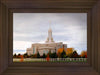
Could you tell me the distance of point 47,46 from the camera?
4.59ft

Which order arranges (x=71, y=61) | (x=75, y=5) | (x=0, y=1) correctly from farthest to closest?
(x=71, y=61)
(x=75, y=5)
(x=0, y=1)

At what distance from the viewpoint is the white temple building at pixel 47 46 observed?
4.56 feet

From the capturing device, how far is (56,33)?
1385 mm

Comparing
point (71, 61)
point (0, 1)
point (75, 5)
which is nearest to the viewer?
point (0, 1)

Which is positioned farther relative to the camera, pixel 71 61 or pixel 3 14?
pixel 71 61

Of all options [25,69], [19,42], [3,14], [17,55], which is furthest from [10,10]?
[25,69]

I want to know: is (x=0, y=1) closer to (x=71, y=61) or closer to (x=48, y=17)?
(x=48, y=17)

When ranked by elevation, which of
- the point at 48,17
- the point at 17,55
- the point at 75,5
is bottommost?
the point at 17,55

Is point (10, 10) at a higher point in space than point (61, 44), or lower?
higher

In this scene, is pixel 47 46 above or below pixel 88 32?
below

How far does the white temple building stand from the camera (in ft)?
4.56

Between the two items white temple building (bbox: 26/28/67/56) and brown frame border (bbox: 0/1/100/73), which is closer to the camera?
brown frame border (bbox: 0/1/100/73)

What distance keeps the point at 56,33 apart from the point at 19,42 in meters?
0.44

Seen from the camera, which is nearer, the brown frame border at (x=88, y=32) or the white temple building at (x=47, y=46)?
the brown frame border at (x=88, y=32)
